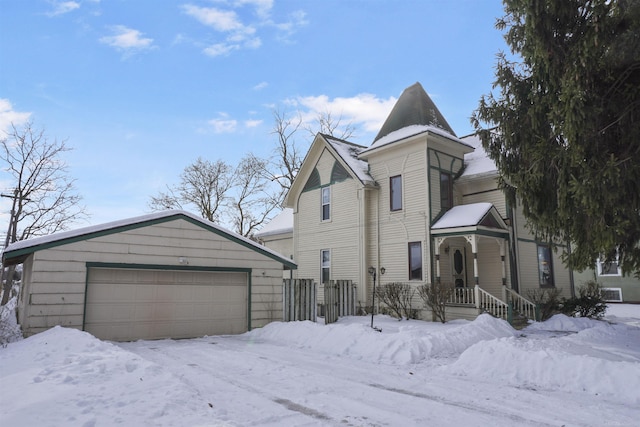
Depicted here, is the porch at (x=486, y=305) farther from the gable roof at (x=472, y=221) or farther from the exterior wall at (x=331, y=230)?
the exterior wall at (x=331, y=230)

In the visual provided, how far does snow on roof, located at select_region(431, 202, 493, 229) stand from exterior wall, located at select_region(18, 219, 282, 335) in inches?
253

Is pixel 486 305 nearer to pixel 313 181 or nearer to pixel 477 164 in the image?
pixel 477 164

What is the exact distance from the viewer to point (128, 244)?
12281mm

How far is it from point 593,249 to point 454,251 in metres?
9.30

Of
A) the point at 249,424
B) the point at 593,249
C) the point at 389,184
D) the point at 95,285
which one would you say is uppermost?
the point at 389,184

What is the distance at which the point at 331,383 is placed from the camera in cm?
700

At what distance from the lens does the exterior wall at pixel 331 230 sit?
1941cm

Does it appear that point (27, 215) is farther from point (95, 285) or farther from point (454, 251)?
point (454, 251)

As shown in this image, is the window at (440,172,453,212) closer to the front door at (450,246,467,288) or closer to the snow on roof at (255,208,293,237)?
the front door at (450,246,467,288)

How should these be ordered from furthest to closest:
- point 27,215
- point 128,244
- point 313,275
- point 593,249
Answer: point 27,215 → point 313,275 → point 128,244 → point 593,249

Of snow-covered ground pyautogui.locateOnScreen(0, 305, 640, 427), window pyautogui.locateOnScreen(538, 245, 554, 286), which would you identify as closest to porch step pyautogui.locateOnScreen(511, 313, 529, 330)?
snow-covered ground pyautogui.locateOnScreen(0, 305, 640, 427)

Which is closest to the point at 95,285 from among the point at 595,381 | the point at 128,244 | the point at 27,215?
the point at 128,244

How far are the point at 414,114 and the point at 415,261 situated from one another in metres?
6.46

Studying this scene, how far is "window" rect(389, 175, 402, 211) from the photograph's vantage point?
59.9ft
